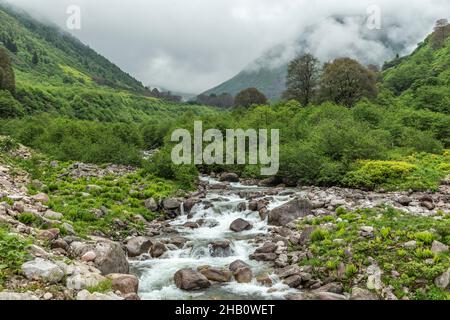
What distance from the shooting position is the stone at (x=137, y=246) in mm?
16672

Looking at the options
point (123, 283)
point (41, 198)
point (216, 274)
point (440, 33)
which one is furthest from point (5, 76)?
point (440, 33)

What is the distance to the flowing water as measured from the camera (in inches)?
505

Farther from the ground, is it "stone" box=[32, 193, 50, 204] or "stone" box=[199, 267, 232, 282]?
"stone" box=[32, 193, 50, 204]

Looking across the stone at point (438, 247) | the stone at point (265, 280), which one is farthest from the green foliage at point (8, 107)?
the stone at point (438, 247)

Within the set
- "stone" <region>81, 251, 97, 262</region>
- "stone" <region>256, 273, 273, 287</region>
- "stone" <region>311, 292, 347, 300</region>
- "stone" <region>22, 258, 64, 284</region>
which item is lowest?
"stone" <region>256, 273, 273, 287</region>

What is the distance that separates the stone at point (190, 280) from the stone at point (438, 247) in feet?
25.0

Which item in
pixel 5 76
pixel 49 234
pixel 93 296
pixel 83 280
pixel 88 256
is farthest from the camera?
pixel 5 76

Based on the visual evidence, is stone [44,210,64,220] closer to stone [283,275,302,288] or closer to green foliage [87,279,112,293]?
green foliage [87,279,112,293]

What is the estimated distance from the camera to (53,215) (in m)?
16.8

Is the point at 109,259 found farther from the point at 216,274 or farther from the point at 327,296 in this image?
the point at 327,296

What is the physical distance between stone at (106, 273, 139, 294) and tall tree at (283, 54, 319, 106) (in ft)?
215

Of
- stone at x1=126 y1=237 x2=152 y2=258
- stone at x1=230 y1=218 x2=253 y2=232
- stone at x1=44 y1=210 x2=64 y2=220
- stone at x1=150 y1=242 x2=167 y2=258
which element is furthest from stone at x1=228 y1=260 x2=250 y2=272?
stone at x1=44 y1=210 x2=64 y2=220

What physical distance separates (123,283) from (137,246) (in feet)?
17.7
